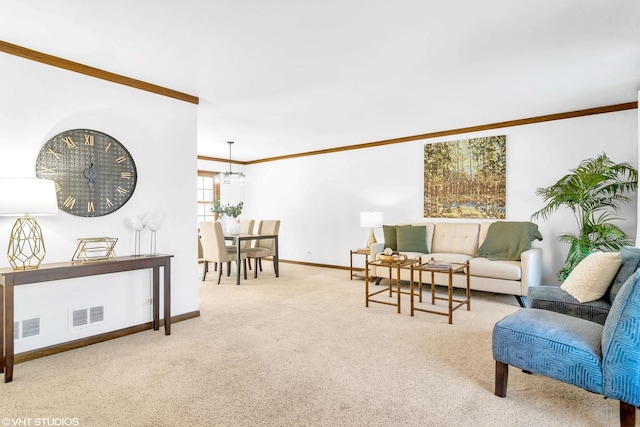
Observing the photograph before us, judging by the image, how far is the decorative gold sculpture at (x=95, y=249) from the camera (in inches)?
115

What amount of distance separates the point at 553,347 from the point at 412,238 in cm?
336

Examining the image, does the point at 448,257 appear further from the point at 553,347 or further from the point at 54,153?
the point at 54,153

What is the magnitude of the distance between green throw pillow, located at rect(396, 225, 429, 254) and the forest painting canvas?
521 millimetres

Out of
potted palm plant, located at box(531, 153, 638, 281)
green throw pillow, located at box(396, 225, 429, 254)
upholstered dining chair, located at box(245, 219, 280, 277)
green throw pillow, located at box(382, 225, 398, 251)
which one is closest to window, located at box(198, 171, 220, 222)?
upholstered dining chair, located at box(245, 219, 280, 277)

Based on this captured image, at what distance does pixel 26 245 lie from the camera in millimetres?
2721

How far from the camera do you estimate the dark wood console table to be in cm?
236

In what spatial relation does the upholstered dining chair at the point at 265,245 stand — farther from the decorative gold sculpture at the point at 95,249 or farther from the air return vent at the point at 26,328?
the air return vent at the point at 26,328

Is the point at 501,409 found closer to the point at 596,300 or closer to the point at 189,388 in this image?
the point at 596,300

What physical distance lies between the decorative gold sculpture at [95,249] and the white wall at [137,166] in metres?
0.08

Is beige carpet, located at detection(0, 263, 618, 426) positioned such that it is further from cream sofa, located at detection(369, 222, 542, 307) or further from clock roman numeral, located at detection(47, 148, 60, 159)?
clock roman numeral, located at detection(47, 148, 60, 159)

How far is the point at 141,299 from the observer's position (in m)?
3.44

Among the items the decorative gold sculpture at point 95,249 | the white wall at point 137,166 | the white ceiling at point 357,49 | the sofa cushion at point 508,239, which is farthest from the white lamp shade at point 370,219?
the decorative gold sculpture at point 95,249

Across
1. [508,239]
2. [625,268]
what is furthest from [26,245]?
[508,239]

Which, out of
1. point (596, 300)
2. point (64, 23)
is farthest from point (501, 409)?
point (64, 23)
